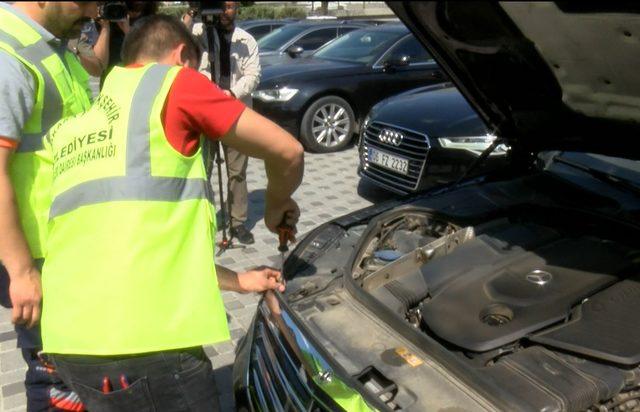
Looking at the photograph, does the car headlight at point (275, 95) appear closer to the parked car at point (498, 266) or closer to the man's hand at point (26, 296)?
the parked car at point (498, 266)

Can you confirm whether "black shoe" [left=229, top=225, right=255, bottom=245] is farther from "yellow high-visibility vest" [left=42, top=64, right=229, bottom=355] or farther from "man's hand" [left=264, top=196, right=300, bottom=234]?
"yellow high-visibility vest" [left=42, top=64, right=229, bottom=355]

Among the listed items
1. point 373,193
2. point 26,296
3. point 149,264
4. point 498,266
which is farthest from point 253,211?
point 149,264

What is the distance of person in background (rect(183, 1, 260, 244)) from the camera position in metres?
4.66

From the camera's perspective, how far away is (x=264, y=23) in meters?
14.1

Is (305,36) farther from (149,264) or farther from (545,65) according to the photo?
(149,264)

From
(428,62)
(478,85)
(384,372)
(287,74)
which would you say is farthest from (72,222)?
(428,62)

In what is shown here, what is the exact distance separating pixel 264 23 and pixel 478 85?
12082 mm

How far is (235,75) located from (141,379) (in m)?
3.59

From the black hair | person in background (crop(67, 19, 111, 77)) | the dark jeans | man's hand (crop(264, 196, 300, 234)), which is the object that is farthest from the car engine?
person in background (crop(67, 19, 111, 77))

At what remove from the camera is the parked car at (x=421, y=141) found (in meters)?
5.16

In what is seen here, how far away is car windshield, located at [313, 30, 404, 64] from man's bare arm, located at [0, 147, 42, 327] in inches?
258

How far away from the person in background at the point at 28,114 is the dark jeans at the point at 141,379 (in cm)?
34

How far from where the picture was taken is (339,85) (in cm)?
775

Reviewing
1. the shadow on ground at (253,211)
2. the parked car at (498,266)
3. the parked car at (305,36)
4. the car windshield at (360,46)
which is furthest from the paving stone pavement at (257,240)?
the parked car at (305,36)
